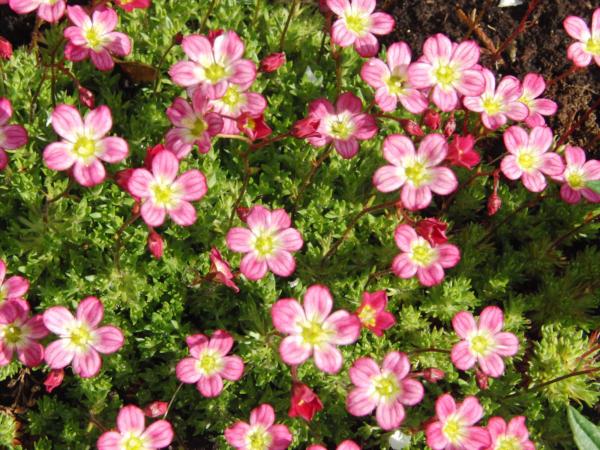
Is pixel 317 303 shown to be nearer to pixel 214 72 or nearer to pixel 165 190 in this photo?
pixel 165 190

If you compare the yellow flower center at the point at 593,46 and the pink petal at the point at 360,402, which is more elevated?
the yellow flower center at the point at 593,46

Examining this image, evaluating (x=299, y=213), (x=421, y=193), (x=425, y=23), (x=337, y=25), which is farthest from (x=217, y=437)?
(x=425, y=23)

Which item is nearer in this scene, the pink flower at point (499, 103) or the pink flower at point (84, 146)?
the pink flower at point (84, 146)

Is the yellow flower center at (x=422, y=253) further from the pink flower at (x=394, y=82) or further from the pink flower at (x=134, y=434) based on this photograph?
the pink flower at (x=134, y=434)

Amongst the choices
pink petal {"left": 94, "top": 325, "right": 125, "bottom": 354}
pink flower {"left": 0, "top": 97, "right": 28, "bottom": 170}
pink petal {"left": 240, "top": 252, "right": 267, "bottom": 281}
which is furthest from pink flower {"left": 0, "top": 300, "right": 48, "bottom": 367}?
pink petal {"left": 240, "top": 252, "right": 267, "bottom": 281}

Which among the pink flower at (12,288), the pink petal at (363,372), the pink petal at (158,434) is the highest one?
the pink flower at (12,288)

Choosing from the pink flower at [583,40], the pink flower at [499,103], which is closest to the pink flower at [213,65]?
the pink flower at [499,103]

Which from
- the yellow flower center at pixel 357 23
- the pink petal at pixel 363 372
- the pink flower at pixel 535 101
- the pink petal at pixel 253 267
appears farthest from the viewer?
the pink flower at pixel 535 101

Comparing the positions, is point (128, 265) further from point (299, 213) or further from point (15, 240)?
point (299, 213)
